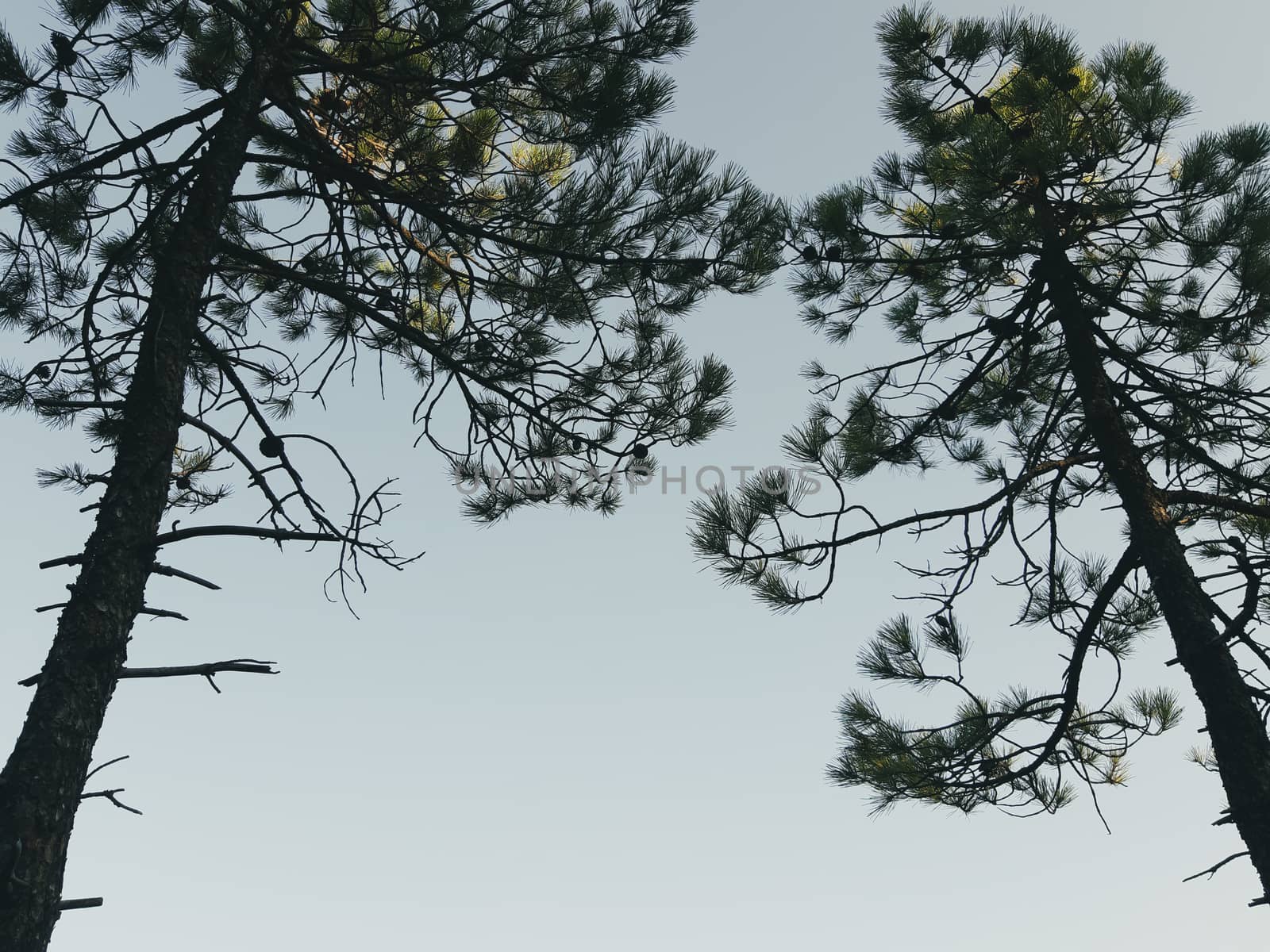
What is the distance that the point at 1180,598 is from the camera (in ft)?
13.1

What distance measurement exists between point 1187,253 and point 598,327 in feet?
9.35

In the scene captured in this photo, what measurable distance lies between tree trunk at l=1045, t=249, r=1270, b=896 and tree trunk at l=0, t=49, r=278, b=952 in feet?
12.6

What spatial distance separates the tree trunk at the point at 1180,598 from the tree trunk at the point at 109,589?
385cm

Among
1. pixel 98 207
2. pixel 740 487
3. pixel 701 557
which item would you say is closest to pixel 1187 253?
pixel 740 487

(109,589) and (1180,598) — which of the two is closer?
(109,589)

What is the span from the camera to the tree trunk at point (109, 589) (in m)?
2.59

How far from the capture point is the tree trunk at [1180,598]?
3650 millimetres

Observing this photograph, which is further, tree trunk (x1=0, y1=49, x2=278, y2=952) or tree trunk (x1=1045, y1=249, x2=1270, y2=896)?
tree trunk (x1=1045, y1=249, x2=1270, y2=896)

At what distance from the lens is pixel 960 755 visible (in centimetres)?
424

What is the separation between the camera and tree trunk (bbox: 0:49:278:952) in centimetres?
259

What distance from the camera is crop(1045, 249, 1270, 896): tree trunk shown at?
3.65 meters

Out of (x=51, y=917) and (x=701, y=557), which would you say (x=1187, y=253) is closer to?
(x=701, y=557)

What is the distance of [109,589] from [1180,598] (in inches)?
163

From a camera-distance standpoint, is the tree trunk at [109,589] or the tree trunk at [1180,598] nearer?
the tree trunk at [109,589]
